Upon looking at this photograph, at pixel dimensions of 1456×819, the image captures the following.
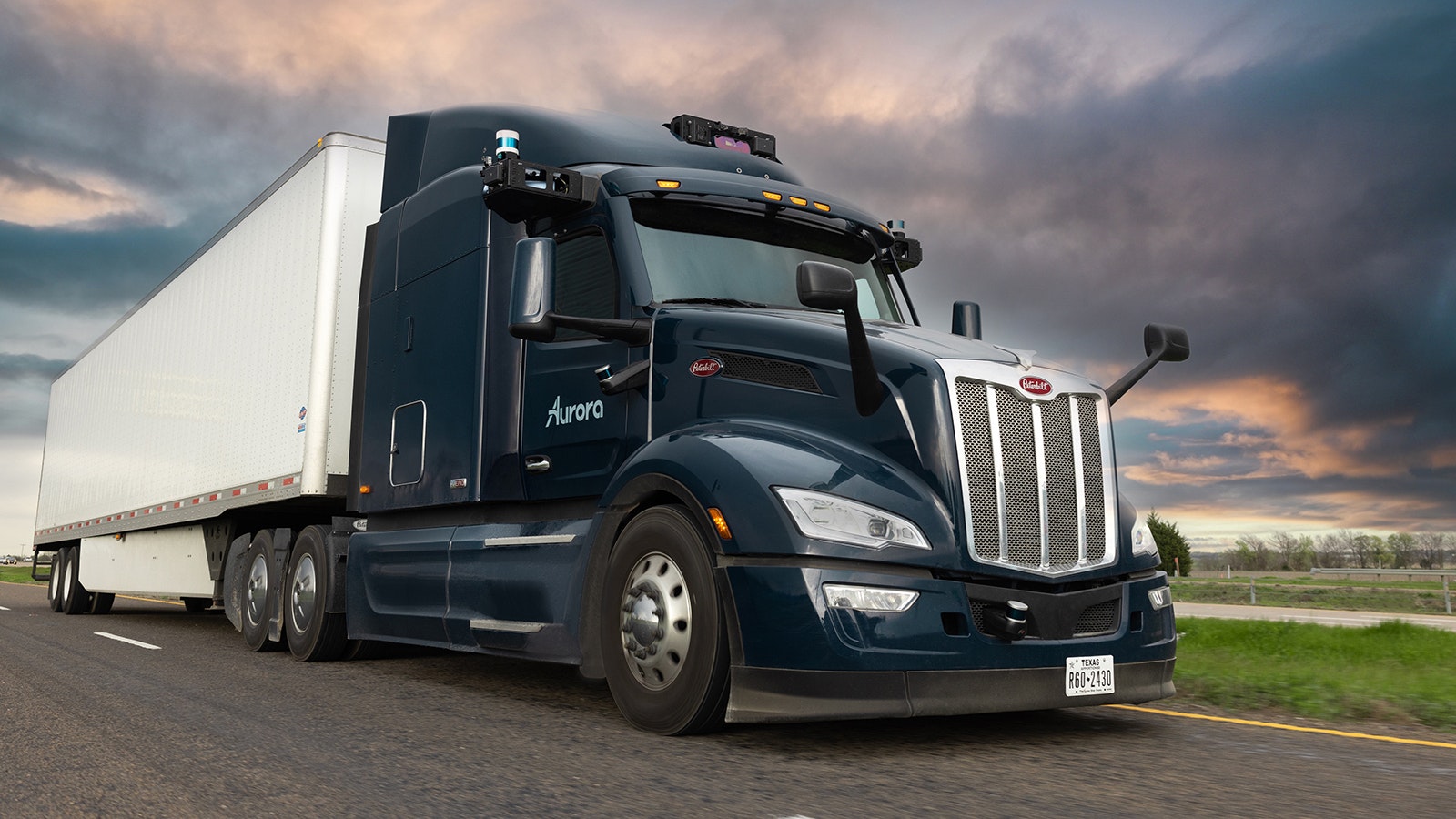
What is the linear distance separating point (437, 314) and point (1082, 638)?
4.90m

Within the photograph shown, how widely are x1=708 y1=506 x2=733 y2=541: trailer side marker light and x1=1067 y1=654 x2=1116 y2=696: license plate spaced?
1599mm

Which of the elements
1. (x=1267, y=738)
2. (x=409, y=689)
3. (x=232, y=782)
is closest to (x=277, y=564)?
(x=409, y=689)

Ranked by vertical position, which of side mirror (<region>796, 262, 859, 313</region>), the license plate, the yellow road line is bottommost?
the yellow road line

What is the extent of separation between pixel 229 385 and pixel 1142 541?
373 inches

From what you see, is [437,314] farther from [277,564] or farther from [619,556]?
[277,564]

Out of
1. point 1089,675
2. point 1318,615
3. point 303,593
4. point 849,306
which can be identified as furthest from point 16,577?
point 1089,675

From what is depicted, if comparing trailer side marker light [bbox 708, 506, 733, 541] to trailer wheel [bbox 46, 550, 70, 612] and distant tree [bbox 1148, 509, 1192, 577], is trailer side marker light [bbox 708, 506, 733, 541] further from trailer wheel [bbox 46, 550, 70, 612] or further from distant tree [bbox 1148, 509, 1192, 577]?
distant tree [bbox 1148, 509, 1192, 577]

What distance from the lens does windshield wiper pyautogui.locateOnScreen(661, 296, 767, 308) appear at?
6.53 meters

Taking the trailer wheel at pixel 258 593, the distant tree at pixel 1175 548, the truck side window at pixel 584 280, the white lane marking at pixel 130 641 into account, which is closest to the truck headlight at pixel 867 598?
the truck side window at pixel 584 280

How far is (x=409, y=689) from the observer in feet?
25.6

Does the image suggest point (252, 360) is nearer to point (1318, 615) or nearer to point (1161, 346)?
point (1161, 346)

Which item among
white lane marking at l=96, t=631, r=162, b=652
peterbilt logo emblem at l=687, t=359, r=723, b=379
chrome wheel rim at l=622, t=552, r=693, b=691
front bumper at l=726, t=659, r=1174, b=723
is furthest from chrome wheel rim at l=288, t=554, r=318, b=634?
front bumper at l=726, t=659, r=1174, b=723

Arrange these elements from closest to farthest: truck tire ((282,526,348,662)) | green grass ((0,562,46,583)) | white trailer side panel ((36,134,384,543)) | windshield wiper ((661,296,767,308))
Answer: windshield wiper ((661,296,767,308)) → truck tire ((282,526,348,662)) → white trailer side panel ((36,134,384,543)) → green grass ((0,562,46,583))

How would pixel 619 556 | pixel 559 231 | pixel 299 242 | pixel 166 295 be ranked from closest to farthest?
pixel 619 556 < pixel 559 231 < pixel 299 242 < pixel 166 295
